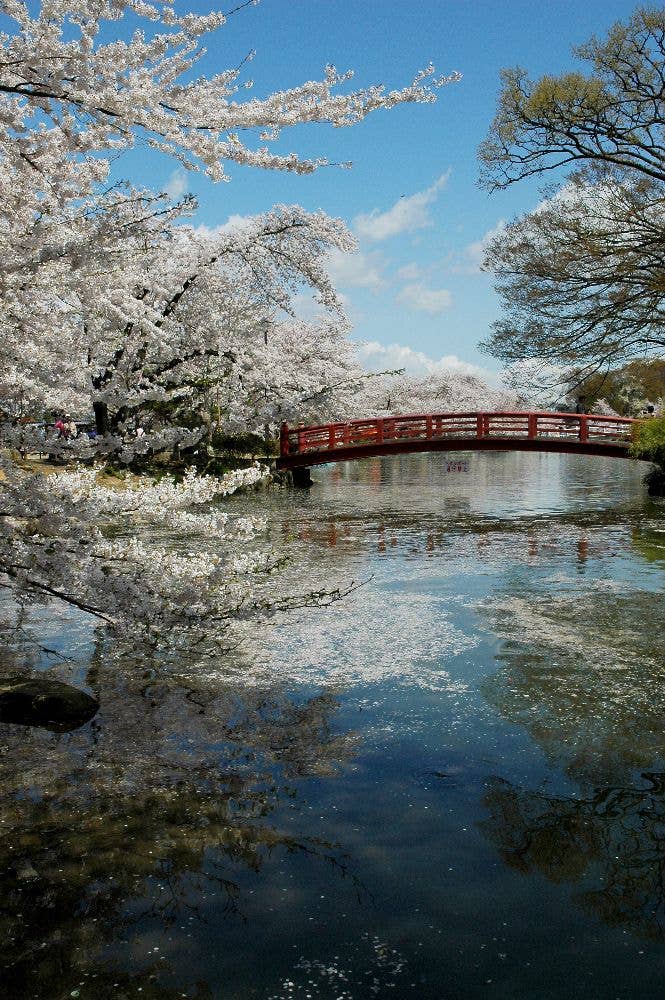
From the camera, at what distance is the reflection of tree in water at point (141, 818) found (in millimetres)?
3359

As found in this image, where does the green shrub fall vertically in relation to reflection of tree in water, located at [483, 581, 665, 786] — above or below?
above

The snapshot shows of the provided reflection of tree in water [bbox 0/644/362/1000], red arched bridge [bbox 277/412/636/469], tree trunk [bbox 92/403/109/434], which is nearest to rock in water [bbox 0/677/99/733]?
reflection of tree in water [bbox 0/644/362/1000]

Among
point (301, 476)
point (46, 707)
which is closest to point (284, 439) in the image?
point (301, 476)

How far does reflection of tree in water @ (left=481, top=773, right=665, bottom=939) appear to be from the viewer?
3.65 meters

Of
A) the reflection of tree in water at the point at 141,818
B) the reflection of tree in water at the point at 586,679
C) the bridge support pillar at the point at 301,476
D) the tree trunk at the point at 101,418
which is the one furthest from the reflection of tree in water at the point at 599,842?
the bridge support pillar at the point at 301,476

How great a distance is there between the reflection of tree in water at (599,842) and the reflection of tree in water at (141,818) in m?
0.89

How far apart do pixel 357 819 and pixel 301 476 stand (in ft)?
64.6

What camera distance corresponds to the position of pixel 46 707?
18.0ft

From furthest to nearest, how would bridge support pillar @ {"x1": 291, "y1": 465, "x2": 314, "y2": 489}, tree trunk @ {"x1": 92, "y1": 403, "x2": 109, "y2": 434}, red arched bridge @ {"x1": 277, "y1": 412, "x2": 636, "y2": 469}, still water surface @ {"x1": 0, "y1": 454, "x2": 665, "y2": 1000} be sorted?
1. bridge support pillar @ {"x1": 291, "y1": 465, "x2": 314, "y2": 489}
2. red arched bridge @ {"x1": 277, "y1": 412, "x2": 636, "y2": 469}
3. tree trunk @ {"x1": 92, "y1": 403, "x2": 109, "y2": 434}
4. still water surface @ {"x1": 0, "y1": 454, "x2": 665, "y2": 1000}

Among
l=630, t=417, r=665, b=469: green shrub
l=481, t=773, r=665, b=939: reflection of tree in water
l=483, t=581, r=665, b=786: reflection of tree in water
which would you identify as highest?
l=630, t=417, r=665, b=469: green shrub

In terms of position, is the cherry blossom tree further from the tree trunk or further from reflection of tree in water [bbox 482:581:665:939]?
the tree trunk

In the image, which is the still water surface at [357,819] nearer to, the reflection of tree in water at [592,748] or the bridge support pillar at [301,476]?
the reflection of tree in water at [592,748]

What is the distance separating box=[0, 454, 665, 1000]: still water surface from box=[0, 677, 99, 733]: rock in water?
5.4 inches

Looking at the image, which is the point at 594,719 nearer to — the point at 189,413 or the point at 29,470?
the point at 29,470
